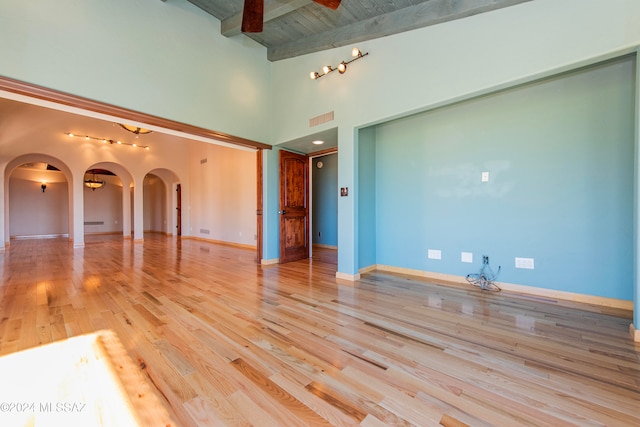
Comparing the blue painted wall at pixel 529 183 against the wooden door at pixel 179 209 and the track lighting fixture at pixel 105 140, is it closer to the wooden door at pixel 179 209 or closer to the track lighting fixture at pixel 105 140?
the track lighting fixture at pixel 105 140

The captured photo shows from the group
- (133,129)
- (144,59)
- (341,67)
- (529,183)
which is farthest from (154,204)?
(529,183)

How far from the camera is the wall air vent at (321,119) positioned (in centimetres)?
388

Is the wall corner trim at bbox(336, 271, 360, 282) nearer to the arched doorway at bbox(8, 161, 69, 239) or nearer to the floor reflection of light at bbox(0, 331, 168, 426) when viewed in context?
the floor reflection of light at bbox(0, 331, 168, 426)

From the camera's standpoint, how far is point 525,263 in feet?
9.87

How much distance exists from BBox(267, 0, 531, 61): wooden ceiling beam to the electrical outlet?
8.87 feet

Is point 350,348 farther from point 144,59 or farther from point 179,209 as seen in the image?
point 179,209

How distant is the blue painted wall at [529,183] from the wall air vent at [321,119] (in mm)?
652

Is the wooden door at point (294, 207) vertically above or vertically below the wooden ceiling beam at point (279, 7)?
below

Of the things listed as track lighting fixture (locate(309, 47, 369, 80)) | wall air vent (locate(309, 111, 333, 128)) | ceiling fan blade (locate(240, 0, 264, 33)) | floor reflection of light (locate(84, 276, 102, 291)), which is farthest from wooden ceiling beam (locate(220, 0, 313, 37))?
floor reflection of light (locate(84, 276, 102, 291))

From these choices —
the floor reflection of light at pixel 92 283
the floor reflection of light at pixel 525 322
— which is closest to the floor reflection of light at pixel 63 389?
the floor reflection of light at pixel 92 283

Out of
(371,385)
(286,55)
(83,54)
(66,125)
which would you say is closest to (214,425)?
(371,385)

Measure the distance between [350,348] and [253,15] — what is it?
315 centimetres

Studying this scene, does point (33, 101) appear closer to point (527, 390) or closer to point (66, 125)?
point (527, 390)

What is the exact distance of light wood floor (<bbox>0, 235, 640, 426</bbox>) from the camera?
1.28m
